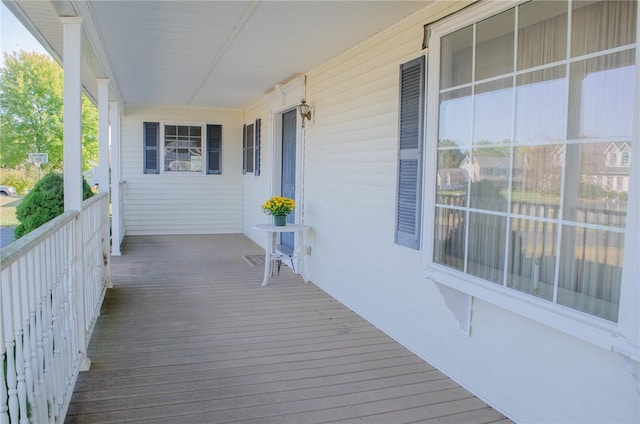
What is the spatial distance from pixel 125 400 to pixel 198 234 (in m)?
7.16

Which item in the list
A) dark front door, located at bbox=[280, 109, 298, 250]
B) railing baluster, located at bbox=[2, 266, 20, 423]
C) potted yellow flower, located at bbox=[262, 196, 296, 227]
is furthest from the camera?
dark front door, located at bbox=[280, 109, 298, 250]

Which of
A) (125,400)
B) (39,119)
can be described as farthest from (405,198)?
(39,119)

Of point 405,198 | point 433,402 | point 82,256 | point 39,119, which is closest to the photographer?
point 433,402

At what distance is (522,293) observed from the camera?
235 centimetres

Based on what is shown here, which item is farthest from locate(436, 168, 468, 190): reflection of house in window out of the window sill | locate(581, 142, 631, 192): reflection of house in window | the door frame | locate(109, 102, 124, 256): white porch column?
locate(109, 102, 124, 256): white porch column

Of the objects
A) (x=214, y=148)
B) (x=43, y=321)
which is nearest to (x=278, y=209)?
(x=43, y=321)

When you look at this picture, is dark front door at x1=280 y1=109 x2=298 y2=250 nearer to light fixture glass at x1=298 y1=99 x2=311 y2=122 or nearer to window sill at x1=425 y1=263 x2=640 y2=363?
light fixture glass at x1=298 y1=99 x2=311 y2=122

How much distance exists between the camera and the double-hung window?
369 inches

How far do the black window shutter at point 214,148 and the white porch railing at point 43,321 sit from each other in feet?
20.4

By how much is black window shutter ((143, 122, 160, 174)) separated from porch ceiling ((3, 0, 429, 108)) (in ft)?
9.61

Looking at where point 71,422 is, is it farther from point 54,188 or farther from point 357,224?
point 54,188

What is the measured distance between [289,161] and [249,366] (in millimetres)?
4160

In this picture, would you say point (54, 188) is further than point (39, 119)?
No

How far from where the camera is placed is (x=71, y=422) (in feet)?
8.04
